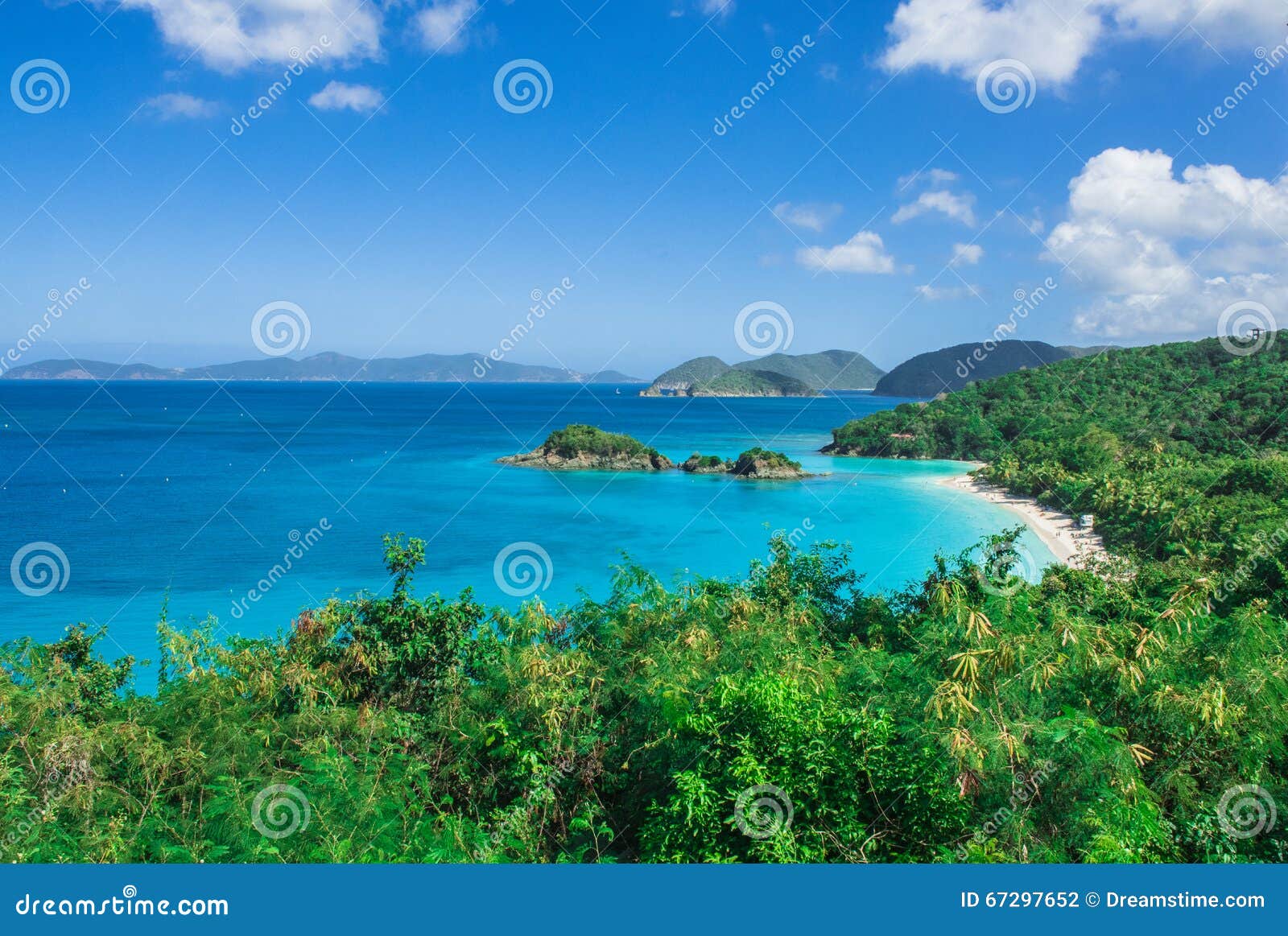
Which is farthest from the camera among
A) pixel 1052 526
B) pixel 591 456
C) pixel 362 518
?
pixel 591 456

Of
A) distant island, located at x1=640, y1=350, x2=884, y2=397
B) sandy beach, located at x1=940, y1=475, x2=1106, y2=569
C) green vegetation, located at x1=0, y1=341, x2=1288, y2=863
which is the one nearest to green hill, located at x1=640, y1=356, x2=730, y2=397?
distant island, located at x1=640, y1=350, x2=884, y2=397

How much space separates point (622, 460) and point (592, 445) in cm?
197

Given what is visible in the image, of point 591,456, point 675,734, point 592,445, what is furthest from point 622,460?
point 675,734

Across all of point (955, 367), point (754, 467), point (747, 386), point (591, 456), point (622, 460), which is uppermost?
point (747, 386)

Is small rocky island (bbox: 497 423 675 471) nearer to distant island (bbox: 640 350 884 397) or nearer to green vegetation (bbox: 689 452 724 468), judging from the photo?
green vegetation (bbox: 689 452 724 468)

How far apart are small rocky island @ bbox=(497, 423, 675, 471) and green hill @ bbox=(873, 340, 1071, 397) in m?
34.6

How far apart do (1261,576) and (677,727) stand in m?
10.5

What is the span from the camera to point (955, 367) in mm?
108312

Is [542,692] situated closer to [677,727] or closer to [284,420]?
[677,727]

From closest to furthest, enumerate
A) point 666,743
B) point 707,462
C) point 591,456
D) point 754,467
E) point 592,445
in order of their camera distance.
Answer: point 666,743 < point 754,467 < point 707,462 < point 591,456 < point 592,445

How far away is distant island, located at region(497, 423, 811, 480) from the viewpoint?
40.7 meters

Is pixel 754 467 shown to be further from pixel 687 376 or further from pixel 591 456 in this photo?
pixel 687 376

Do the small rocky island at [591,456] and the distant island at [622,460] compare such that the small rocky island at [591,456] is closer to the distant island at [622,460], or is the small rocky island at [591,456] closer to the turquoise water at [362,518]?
the distant island at [622,460]

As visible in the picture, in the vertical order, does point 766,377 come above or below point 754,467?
above
